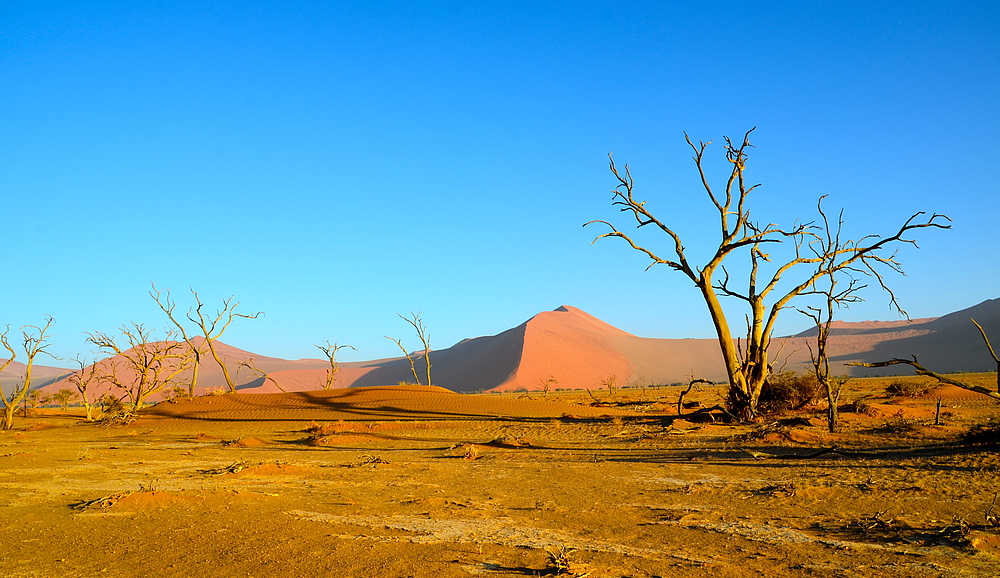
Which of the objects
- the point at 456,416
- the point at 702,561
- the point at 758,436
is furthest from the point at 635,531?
the point at 456,416

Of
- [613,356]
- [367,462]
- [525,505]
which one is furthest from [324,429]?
[613,356]

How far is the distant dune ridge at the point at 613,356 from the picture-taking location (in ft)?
282

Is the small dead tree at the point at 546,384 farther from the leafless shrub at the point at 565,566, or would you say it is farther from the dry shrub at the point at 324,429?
the leafless shrub at the point at 565,566

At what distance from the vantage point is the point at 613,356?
340 feet

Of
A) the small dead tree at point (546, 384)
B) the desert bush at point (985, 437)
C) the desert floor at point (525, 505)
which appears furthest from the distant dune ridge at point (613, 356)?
the desert bush at point (985, 437)

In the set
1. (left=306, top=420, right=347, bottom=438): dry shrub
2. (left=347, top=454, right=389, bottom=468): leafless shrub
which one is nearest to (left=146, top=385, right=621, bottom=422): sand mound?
(left=306, top=420, right=347, bottom=438): dry shrub

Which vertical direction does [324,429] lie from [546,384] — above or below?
below

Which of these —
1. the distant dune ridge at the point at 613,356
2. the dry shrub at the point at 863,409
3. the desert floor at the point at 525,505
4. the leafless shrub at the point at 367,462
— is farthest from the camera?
the distant dune ridge at the point at 613,356

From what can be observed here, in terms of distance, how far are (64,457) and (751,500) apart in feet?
41.3

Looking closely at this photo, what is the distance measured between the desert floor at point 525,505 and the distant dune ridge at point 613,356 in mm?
68180

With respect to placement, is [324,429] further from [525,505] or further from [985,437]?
[985,437]

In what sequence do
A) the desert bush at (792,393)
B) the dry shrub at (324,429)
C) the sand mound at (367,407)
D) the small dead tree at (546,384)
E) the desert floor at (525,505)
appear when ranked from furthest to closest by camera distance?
the small dead tree at (546,384)
the sand mound at (367,407)
the desert bush at (792,393)
the dry shrub at (324,429)
the desert floor at (525,505)

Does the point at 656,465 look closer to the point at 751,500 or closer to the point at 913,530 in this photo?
the point at 751,500

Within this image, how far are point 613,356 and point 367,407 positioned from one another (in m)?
84.0
